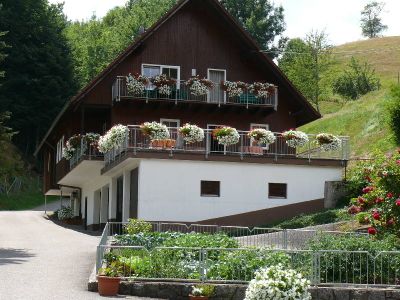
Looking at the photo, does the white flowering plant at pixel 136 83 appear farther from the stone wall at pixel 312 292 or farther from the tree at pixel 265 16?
the tree at pixel 265 16

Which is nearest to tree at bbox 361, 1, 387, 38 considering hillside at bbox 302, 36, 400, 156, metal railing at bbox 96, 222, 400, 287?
hillside at bbox 302, 36, 400, 156

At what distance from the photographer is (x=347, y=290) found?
16953mm

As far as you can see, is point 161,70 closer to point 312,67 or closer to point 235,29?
point 235,29

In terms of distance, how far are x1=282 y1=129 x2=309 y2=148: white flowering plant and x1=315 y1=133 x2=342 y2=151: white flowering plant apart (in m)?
0.54

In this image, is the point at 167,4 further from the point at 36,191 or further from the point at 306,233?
the point at 306,233

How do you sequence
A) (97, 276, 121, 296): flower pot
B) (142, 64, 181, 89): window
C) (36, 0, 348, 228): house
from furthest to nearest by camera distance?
1. (142, 64, 181, 89): window
2. (36, 0, 348, 228): house
3. (97, 276, 121, 296): flower pot

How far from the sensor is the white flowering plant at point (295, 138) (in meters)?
32.3

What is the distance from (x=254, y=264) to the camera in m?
17.4

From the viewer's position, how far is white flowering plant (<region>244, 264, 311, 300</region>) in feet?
45.8

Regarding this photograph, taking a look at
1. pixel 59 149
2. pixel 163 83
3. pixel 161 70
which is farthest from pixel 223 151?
pixel 59 149

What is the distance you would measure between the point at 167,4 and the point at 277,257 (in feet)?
249

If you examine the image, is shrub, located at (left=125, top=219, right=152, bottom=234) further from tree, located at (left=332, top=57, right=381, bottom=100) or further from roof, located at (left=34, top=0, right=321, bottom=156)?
tree, located at (left=332, top=57, right=381, bottom=100)

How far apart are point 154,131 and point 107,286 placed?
13.7 m

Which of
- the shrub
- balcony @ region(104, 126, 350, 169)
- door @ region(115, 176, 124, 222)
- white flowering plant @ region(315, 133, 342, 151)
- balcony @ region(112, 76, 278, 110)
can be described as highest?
balcony @ region(112, 76, 278, 110)
